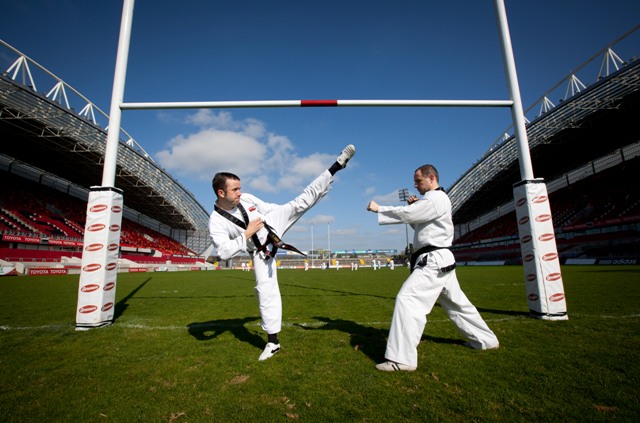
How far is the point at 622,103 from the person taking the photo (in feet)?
77.1

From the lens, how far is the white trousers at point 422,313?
329 centimetres

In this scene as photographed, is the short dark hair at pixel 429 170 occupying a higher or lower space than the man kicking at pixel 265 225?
higher

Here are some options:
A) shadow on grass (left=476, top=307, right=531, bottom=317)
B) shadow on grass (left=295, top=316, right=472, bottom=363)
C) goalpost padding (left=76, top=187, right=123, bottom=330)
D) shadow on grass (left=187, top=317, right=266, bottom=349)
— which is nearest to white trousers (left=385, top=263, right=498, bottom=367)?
shadow on grass (left=295, top=316, right=472, bottom=363)

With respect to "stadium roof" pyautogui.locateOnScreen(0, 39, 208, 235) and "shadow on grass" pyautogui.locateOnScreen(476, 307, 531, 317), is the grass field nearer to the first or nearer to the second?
"shadow on grass" pyautogui.locateOnScreen(476, 307, 531, 317)

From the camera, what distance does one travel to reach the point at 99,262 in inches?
222

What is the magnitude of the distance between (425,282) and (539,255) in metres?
3.62

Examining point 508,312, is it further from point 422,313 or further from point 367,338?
point 422,313

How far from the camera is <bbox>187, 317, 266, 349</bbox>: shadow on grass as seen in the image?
15.5ft

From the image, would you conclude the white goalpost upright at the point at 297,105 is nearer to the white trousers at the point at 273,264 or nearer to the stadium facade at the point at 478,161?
the white trousers at the point at 273,264

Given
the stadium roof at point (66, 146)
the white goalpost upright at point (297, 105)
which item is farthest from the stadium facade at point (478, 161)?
the white goalpost upright at point (297, 105)

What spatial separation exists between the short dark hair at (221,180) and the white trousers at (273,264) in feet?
2.29

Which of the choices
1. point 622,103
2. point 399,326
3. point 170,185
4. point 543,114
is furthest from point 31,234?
point 622,103

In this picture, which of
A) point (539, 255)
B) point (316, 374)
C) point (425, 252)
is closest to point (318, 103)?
point (425, 252)

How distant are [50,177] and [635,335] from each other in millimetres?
52499
